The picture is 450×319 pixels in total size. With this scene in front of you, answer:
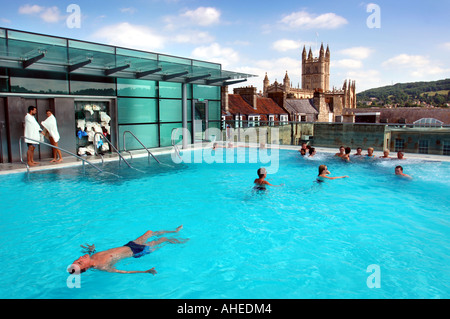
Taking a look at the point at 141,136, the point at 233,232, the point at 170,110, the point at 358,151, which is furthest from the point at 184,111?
the point at 233,232

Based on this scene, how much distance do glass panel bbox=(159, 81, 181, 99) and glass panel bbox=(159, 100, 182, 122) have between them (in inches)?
12.0

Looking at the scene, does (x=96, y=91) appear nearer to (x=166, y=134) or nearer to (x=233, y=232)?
(x=166, y=134)

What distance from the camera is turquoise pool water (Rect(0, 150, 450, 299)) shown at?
184 inches

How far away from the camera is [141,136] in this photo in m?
17.0

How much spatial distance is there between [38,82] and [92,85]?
7.27ft

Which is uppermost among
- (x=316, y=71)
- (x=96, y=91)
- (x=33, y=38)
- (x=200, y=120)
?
(x=316, y=71)

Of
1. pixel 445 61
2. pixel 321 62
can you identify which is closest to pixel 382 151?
pixel 445 61

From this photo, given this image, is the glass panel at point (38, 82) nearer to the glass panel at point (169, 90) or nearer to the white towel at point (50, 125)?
Result: the white towel at point (50, 125)

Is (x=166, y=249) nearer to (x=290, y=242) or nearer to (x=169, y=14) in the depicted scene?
(x=290, y=242)

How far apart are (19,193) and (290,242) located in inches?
283

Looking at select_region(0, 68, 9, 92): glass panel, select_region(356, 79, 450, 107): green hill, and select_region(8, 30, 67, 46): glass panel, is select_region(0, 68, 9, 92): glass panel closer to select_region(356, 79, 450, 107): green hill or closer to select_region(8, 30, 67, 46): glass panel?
select_region(8, 30, 67, 46): glass panel

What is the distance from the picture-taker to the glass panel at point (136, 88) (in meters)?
15.9

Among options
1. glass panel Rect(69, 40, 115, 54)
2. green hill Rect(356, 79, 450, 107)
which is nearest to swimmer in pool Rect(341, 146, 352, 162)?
glass panel Rect(69, 40, 115, 54)

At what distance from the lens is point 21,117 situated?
1296 cm
